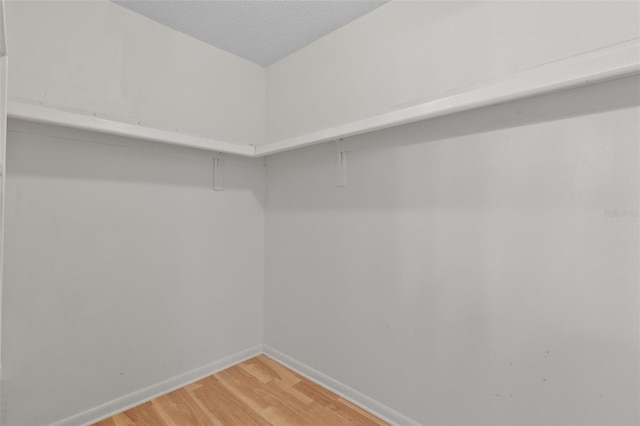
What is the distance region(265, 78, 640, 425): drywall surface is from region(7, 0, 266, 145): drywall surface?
0.87 m

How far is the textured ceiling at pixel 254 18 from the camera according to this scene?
5.71 ft

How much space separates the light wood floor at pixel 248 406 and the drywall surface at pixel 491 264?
0.59 feet

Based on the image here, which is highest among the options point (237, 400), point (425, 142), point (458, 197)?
point (425, 142)

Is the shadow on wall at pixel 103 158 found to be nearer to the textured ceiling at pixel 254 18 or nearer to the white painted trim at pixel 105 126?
the white painted trim at pixel 105 126

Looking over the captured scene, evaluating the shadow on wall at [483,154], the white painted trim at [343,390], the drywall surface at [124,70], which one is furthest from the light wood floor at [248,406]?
the drywall surface at [124,70]

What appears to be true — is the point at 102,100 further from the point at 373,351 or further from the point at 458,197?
the point at 373,351

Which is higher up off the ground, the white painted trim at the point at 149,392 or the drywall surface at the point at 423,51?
the drywall surface at the point at 423,51

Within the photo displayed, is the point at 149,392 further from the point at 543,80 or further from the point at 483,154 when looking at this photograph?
the point at 543,80

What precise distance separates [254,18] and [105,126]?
1075mm

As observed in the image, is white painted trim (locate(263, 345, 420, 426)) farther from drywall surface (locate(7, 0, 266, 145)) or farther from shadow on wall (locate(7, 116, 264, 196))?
drywall surface (locate(7, 0, 266, 145))

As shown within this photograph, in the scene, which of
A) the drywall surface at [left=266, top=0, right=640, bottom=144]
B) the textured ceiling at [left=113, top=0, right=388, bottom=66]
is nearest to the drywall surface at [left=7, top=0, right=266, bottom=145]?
the textured ceiling at [left=113, top=0, right=388, bottom=66]

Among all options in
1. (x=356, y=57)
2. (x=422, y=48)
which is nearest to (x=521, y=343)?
(x=422, y=48)

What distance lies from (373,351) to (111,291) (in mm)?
1564

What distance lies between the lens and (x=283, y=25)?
6.35ft
